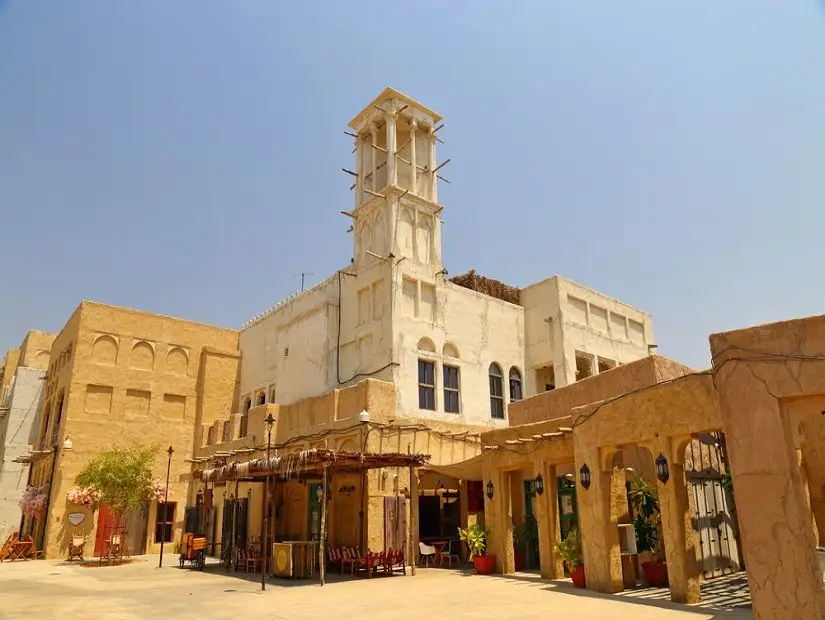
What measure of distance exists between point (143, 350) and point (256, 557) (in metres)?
16.0

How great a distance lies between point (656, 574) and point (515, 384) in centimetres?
1467

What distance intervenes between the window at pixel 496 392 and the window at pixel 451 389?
208 centimetres

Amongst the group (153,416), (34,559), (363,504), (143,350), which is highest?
(143,350)

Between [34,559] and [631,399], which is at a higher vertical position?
[631,399]

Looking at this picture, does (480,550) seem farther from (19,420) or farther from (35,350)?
(35,350)

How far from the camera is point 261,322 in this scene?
32.4m

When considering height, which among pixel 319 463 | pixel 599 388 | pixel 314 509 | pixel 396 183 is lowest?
pixel 314 509

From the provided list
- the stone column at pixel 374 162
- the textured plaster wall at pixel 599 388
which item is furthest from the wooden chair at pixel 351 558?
the stone column at pixel 374 162

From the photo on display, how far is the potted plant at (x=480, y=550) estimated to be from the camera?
16422 millimetres

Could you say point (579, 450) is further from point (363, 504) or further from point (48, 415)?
point (48, 415)

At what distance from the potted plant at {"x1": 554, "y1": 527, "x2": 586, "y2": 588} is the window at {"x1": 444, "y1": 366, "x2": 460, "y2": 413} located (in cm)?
1089

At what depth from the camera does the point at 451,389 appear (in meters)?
25.0

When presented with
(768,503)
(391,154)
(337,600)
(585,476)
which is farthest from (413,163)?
(768,503)

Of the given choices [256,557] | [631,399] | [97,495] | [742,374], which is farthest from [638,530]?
[97,495]
